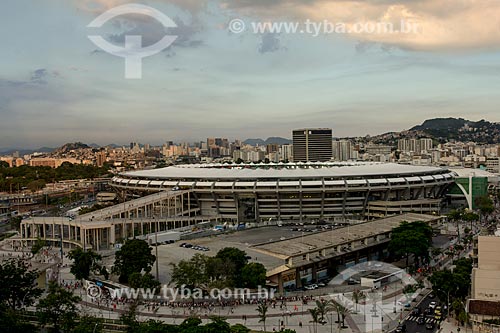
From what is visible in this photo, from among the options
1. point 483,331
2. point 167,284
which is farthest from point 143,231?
point 483,331

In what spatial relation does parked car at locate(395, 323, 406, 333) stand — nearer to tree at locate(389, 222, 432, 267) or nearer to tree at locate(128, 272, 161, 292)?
tree at locate(389, 222, 432, 267)

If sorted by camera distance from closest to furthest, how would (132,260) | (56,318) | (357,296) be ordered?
(56,318) → (357,296) → (132,260)

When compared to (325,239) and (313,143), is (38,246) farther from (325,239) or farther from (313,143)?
(313,143)

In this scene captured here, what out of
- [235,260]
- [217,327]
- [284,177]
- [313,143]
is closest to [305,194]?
[284,177]

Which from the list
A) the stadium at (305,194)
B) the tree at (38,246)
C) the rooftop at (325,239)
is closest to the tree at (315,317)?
the rooftop at (325,239)

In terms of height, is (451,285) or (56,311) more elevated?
(451,285)
